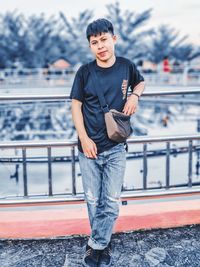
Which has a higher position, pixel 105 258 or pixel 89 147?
pixel 89 147

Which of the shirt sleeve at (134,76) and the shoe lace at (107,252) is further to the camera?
the shoe lace at (107,252)

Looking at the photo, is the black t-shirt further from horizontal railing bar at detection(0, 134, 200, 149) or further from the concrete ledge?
the concrete ledge

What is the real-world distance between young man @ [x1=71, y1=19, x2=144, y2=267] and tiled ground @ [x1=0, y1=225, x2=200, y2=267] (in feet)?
0.65

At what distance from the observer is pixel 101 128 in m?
2.11

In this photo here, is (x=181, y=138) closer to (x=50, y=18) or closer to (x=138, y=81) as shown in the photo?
(x=138, y=81)

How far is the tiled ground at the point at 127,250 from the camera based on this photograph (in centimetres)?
234

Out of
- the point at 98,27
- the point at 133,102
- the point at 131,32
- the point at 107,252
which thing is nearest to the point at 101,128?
the point at 133,102

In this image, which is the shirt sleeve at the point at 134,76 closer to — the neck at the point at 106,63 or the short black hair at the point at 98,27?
the neck at the point at 106,63

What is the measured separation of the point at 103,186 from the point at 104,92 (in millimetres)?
580

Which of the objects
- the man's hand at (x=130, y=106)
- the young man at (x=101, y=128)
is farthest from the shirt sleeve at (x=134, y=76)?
the man's hand at (x=130, y=106)

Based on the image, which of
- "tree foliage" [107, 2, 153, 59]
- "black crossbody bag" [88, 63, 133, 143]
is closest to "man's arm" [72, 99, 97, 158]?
"black crossbody bag" [88, 63, 133, 143]

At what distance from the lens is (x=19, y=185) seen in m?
6.14

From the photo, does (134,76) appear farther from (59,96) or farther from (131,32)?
(131,32)

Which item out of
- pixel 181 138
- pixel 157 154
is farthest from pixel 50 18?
pixel 181 138
